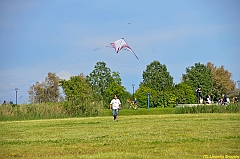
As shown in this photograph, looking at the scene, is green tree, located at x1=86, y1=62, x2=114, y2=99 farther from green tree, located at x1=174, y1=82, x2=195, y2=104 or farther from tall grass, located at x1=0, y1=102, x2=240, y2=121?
tall grass, located at x1=0, y1=102, x2=240, y2=121

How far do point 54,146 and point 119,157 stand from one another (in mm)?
3469

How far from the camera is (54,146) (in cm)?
1362

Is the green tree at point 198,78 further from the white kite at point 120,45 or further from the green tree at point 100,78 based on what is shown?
the white kite at point 120,45

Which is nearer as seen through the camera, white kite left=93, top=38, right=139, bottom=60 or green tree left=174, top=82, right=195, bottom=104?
white kite left=93, top=38, right=139, bottom=60

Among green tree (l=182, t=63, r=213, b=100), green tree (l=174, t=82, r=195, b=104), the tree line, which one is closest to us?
the tree line

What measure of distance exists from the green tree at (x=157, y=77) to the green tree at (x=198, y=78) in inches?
180

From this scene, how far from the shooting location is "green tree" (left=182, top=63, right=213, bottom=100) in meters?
71.7

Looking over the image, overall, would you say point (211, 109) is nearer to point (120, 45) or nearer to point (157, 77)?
point (120, 45)

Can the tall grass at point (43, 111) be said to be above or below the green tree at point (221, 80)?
below

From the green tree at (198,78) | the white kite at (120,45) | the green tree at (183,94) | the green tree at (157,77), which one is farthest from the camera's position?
the green tree at (198,78)

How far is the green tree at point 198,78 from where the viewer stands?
71.7 meters

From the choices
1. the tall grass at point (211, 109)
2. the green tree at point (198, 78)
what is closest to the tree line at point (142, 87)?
the green tree at point (198, 78)

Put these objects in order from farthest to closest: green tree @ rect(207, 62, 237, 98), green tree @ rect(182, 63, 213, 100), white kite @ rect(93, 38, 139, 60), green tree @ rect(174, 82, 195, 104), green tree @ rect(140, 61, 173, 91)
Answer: green tree @ rect(207, 62, 237, 98), green tree @ rect(182, 63, 213, 100), green tree @ rect(140, 61, 173, 91), green tree @ rect(174, 82, 195, 104), white kite @ rect(93, 38, 139, 60)

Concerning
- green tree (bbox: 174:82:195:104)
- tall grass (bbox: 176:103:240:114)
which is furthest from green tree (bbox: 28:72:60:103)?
tall grass (bbox: 176:103:240:114)
